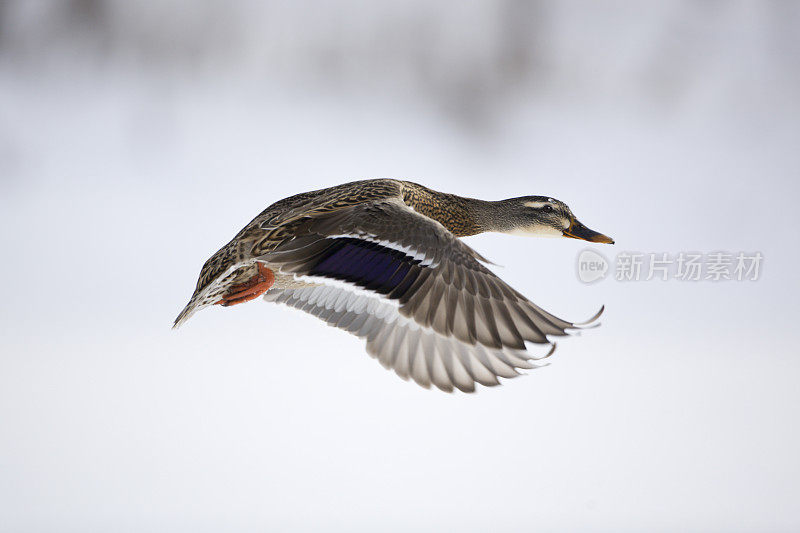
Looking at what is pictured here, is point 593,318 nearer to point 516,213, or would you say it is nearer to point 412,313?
point 412,313

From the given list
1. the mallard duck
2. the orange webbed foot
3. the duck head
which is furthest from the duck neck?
the orange webbed foot

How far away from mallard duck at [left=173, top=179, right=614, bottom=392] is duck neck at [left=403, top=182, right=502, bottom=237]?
5.2 inches

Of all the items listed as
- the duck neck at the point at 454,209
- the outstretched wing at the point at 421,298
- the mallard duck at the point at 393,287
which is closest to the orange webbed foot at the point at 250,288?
the mallard duck at the point at 393,287

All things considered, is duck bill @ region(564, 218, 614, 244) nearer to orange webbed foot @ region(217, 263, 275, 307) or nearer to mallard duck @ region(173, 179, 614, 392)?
mallard duck @ region(173, 179, 614, 392)

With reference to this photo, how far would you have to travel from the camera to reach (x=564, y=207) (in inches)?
75.3

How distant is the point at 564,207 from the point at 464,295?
738mm

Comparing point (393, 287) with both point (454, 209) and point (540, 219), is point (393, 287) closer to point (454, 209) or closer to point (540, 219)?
point (454, 209)

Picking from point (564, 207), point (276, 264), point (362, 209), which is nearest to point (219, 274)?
point (276, 264)

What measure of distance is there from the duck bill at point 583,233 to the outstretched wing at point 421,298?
0.63m

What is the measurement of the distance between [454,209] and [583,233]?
0.39 m

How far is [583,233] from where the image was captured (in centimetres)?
191

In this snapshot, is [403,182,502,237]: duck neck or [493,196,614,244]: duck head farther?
[493,196,614,244]: duck head

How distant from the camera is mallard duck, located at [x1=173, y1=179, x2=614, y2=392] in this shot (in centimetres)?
129

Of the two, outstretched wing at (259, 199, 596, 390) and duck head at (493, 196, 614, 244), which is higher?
duck head at (493, 196, 614, 244)
